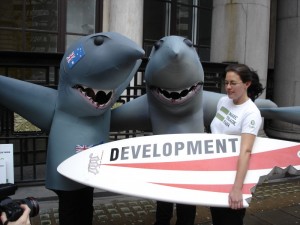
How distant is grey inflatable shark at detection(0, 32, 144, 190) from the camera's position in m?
2.98

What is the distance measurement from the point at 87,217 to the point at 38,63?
2.67m

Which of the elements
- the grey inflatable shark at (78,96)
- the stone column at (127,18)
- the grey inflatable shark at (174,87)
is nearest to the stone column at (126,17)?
the stone column at (127,18)

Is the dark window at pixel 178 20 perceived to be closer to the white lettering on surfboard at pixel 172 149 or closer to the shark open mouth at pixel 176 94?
the shark open mouth at pixel 176 94

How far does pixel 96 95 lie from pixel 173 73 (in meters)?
0.67

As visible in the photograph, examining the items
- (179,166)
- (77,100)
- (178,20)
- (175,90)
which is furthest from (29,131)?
(178,20)

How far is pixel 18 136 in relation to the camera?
5.25 m

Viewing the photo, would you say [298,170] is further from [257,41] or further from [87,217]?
[257,41]

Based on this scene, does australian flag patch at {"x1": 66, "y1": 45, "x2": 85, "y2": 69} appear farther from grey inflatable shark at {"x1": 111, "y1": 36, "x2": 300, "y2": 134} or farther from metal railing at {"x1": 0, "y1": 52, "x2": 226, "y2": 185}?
metal railing at {"x1": 0, "y1": 52, "x2": 226, "y2": 185}

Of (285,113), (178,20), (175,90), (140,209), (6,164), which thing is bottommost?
(140,209)

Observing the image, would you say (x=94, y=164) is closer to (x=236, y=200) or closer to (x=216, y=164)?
(x=216, y=164)

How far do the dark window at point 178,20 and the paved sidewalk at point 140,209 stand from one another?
4.26 meters

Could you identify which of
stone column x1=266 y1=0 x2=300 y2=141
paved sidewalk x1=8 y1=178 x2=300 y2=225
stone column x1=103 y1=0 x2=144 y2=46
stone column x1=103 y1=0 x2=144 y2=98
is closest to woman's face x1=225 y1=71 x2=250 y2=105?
paved sidewalk x1=8 y1=178 x2=300 y2=225

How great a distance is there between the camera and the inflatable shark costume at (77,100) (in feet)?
9.78

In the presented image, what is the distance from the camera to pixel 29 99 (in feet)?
10.6
